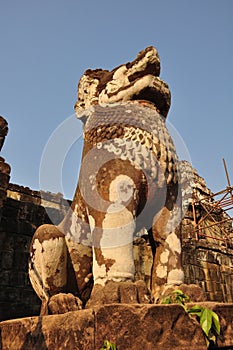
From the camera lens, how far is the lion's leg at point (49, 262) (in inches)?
108

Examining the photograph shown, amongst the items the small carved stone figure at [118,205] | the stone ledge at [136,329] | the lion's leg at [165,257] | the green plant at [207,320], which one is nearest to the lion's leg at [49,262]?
the small carved stone figure at [118,205]

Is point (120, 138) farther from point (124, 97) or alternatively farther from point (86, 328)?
point (86, 328)

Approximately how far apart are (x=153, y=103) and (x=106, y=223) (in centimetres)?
119

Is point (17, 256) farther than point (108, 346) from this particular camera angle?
Yes

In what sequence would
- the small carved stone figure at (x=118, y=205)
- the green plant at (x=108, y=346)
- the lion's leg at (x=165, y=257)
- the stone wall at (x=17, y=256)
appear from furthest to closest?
the stone wall at (x=17, y=256) → the lion's leg at (x=165, y=257) → the small carved stone figure at (x=118, y=205) → the green plant at (x=108, y=346)

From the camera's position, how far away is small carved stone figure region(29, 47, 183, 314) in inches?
99.7

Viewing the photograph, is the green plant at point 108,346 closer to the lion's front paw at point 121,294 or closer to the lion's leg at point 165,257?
the lion's front paw at point 121,294

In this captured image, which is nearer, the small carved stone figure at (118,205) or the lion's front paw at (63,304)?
the lion's front paw at (63,304)

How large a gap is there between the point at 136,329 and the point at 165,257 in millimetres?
872

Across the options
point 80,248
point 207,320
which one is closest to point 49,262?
point 80,248

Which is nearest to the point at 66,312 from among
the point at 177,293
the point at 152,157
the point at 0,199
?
the point at 177,293

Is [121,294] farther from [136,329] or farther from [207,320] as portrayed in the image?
[207,320]

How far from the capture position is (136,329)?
6.48ft

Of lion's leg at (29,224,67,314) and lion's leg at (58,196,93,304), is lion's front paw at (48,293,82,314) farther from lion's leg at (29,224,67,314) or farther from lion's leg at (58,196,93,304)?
lion's leg at (58,196,93,304)
